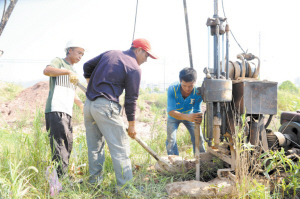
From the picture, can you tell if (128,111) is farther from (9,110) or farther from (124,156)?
(9,110)

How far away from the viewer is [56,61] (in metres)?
2.97

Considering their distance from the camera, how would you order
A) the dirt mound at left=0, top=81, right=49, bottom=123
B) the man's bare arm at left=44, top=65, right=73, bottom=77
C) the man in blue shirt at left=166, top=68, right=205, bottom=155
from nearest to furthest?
1. the man's bare arm at left=44, top=65, right=73, bottom=77
2. the man in blue shirt at left=166, top=68, right=205, bottom=155
3. the dirt mound at left=0, top=81, right=49, bottom=123

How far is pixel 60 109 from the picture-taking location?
9.44 feet

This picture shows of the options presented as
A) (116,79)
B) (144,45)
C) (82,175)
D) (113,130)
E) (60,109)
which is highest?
(144,45)

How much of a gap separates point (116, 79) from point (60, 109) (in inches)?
33.5

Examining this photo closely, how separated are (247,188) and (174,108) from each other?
1.74m

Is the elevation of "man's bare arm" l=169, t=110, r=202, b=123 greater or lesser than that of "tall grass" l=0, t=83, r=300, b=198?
greater

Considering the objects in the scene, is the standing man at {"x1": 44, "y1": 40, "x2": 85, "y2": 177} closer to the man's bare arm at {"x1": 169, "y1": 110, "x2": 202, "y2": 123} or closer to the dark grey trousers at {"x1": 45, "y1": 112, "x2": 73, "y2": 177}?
the dark grey trousers at {"x1": 45, "y1": 112, "x2": 73, "y2": 177}

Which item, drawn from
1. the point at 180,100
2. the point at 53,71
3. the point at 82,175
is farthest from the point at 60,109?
the point at 180,100

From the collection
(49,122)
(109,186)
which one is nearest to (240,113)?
(109,186)

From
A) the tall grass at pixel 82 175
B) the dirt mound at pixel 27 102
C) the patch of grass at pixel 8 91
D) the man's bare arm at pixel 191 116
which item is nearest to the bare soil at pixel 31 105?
the dirt mound at pixel 27 102

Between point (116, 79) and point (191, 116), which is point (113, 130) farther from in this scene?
point (191, 116)

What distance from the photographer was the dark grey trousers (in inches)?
112

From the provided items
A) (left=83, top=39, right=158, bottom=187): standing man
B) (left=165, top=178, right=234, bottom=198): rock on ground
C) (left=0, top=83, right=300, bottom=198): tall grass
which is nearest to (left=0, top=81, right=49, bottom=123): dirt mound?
(left=0, top=83, right=300, bottom=198): tall grass
